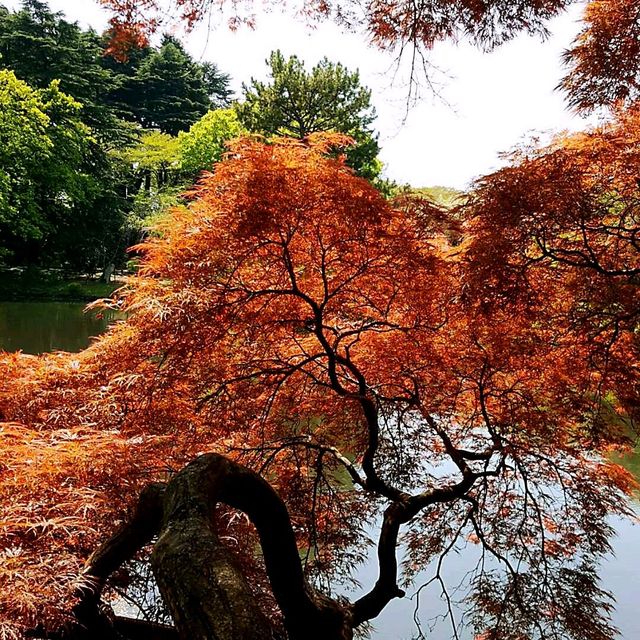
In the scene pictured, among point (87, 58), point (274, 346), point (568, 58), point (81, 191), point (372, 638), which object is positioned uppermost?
point (87, 58)

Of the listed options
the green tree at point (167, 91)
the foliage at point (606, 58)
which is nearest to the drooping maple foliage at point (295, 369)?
the foliage at point (606, 58)

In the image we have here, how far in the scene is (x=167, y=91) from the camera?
22.6 meters

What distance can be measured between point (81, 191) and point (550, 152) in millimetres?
14886

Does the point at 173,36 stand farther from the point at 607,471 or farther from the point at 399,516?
the point at 607,471

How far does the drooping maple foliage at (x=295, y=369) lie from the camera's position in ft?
5.63

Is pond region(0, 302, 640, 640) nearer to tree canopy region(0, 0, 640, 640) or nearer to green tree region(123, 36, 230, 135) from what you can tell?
tree canopy region(0, 0, 640, 640)

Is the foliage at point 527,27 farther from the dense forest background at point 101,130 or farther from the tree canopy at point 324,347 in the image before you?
the dense forest background at point 101,130

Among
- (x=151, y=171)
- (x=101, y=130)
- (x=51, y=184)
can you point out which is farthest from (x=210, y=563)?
(x=151, y=171)

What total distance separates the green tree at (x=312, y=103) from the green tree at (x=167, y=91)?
35.5 feet

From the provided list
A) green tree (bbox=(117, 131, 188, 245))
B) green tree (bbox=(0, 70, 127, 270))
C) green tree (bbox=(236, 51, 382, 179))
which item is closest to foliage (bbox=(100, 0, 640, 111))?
green tree (bbox=(236, 51, 382, 179))

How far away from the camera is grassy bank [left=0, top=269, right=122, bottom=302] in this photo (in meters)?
14.9

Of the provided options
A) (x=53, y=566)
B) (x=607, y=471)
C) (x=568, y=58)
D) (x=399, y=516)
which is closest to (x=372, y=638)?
(x=399, y=516)

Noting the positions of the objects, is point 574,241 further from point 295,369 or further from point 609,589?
point 609,589

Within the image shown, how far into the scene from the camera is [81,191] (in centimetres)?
1508
